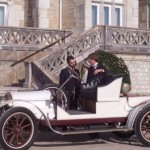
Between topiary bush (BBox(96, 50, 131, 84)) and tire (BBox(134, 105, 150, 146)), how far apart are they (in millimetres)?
9005

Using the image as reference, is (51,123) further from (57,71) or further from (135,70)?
(135,70)

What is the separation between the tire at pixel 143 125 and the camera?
10.5 metres

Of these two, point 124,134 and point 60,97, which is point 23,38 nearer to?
point 124,134

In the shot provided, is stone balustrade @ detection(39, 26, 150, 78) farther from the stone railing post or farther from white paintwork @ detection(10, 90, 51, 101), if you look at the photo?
white paintwork @ detection(10, 90, 51, 101)

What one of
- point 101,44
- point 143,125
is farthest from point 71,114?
point 101,44

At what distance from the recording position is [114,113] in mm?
A: 10672

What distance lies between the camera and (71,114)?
1035 cm

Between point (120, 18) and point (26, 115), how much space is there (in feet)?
57.2

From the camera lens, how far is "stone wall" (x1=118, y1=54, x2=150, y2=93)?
2225 cm

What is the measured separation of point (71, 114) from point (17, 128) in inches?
43.4

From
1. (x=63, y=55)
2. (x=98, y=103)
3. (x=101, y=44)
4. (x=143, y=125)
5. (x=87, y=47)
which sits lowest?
(x=143, y=125)

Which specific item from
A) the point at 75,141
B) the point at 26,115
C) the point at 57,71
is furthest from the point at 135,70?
the point at 26,115

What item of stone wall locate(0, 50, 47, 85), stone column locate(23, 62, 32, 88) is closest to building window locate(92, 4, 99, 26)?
stone wall locate(0, 50, 47, 85)

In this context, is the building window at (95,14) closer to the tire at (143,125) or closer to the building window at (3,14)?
the building window at (3,14)
